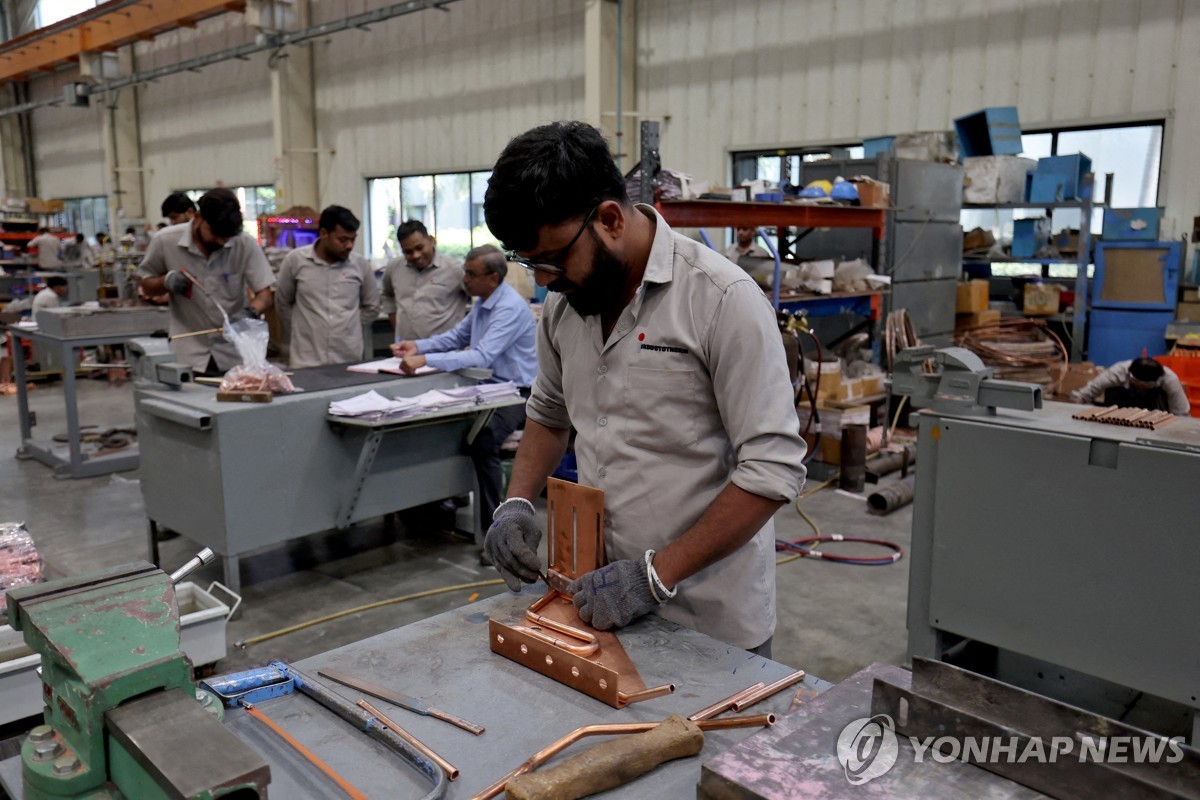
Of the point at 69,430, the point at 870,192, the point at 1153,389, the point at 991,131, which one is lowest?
the point at 69,430

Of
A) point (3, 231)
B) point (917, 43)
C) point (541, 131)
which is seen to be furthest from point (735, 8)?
point (3, 231)

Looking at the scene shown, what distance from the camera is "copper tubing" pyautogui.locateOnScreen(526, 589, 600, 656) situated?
4.09ft

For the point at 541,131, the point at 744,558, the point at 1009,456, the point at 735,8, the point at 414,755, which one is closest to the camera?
the point at 414,755

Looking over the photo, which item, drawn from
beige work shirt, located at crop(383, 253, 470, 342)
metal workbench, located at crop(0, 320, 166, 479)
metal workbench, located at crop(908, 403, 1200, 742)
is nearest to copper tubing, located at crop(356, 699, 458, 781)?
metal workbench, located at crop(908, 403, 1200, 742)

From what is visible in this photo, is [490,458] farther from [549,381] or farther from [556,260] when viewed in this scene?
[556,260]

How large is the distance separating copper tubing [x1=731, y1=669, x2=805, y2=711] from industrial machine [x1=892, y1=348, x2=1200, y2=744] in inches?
58.4

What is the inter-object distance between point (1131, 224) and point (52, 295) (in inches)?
357

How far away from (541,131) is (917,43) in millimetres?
7309

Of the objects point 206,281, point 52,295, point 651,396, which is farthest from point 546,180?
point 52,295

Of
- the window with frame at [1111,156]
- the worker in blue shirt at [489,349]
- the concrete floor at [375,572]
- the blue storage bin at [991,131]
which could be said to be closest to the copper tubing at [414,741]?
the concrete floor at [375,572]

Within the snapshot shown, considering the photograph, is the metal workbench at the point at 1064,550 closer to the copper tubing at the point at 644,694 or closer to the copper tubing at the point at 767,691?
the copper tubing at the point at 767,691

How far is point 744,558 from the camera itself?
1.49 metres

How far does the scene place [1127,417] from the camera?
247 cm

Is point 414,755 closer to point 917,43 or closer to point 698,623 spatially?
point 698,623
